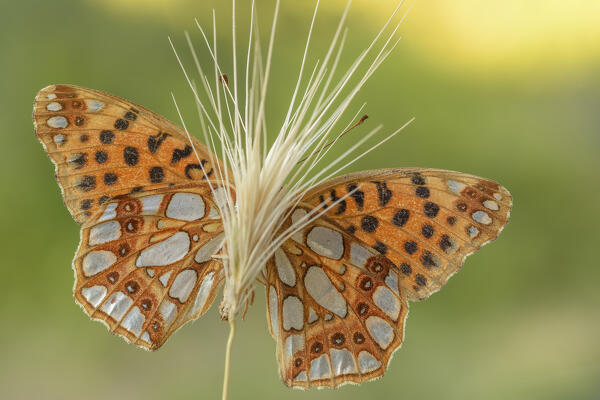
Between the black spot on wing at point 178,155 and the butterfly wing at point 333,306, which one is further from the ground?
the black spot on wing at point 178,155

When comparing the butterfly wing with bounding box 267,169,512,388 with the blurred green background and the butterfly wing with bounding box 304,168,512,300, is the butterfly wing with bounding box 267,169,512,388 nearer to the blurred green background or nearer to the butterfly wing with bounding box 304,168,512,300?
the butterfly wing with bounding box 304,168,512,300

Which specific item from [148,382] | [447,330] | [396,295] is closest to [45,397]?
[148,382]

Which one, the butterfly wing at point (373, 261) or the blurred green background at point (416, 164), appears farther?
the blurred green background at point (416, 164)

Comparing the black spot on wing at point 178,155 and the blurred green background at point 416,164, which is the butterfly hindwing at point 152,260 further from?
the blurred green background at point 416,164

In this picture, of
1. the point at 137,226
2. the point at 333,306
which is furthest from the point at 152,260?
the point at 333,306

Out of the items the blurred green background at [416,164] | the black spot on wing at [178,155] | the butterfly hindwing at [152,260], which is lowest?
the blurred green background at [416,164]

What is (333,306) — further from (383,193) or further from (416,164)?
(416,164)

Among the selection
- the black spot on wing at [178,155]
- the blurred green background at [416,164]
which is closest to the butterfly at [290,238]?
the black spot on wing at [178,155]
